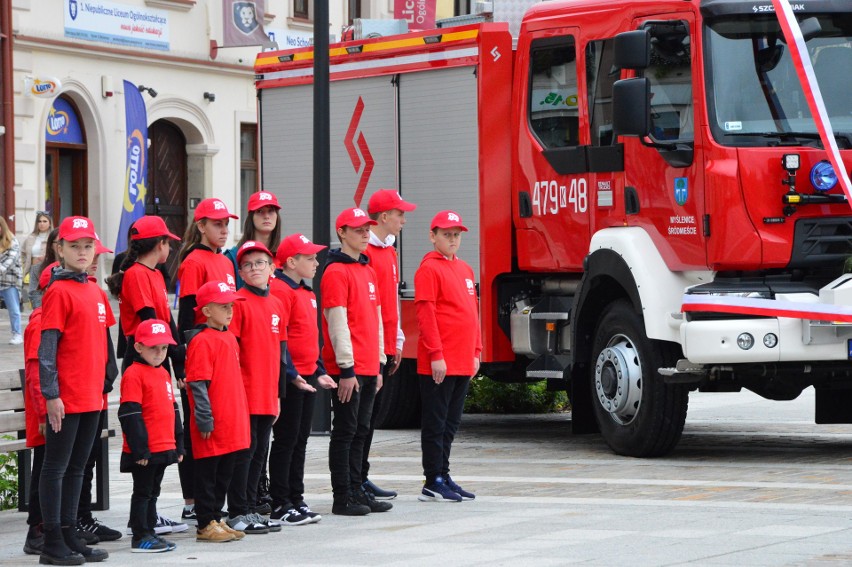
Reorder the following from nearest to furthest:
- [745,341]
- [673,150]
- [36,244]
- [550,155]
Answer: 1. [745,341]
2. [673,150]
3. [550,155]
4. [36,244]

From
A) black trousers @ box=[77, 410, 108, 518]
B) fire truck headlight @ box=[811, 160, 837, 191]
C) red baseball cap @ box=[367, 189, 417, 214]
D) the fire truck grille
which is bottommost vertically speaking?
black trousers @ box=[77, 410, 108, 518]

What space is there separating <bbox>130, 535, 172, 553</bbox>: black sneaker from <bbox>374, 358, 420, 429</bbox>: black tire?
20.6 feet

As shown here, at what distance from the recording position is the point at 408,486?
1136 cm

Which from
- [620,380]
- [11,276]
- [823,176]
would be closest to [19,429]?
[620,380]

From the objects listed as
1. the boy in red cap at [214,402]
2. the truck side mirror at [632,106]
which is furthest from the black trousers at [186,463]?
the truck side mirror at [632,106]

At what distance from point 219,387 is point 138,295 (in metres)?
0.63

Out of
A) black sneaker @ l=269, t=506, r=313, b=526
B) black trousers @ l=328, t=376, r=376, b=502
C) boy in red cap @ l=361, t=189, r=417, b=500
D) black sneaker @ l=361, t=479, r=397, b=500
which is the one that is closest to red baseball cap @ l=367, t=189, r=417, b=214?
boy in red cap @ l=361, t=189, r=417, b=500

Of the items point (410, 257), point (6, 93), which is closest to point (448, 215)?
point (410, 257)

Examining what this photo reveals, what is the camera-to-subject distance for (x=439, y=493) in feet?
34.6

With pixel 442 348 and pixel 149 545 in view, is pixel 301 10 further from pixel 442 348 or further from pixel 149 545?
pixel 149 545

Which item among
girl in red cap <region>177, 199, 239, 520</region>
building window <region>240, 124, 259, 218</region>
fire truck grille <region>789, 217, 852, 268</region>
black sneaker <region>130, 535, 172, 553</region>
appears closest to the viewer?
black sneaker <region>130, 535, 172, 553</region>

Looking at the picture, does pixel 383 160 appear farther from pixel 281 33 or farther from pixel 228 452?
pixel 281 33

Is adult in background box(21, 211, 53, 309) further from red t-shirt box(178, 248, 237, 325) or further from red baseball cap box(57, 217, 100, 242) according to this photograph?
red baseball cap box(57, 217, 100, 242)

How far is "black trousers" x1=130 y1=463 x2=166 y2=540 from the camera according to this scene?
349 inches
